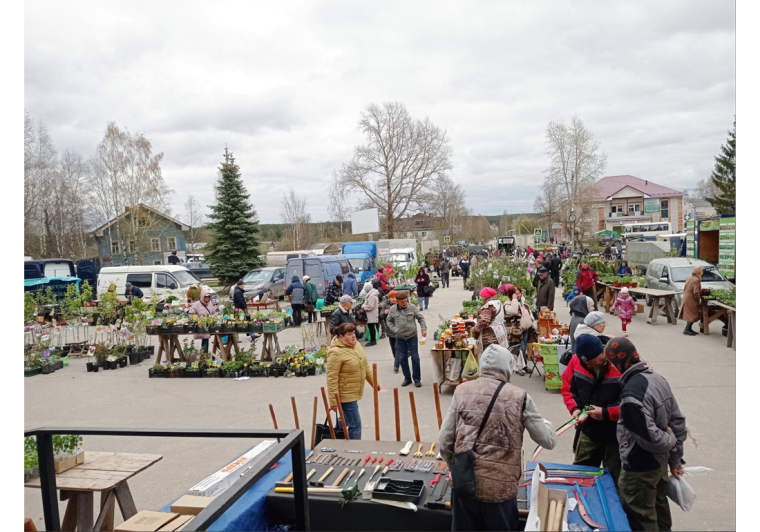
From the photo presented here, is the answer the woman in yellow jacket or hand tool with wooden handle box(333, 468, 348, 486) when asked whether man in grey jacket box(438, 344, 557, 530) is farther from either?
the woman in yellow jacket

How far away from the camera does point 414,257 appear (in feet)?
109

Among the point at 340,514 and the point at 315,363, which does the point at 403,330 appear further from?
the point at 340,514

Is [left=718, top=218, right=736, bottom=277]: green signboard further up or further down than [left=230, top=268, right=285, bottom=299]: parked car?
further up

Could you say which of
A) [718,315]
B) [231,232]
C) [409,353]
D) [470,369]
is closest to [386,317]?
[409,353]

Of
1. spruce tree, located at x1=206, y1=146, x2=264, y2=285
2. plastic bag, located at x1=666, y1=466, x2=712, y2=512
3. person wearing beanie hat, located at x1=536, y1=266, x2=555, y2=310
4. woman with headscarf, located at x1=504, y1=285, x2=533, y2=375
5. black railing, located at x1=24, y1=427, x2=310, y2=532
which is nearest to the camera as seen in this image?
black railing, located at x1=24, y1=427, x2=310, y2=532

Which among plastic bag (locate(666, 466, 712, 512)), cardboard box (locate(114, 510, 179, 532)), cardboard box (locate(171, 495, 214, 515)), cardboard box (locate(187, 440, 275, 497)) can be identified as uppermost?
plastic bag (locate(666, 466, 712, 512))

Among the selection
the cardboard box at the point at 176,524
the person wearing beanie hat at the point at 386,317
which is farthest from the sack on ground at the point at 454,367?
the cardboard box at the point at 176,524

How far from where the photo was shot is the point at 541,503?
3.24 meters

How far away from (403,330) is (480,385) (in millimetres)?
5397

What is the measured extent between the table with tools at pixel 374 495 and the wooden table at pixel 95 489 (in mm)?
1436

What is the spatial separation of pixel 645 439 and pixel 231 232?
30.3m

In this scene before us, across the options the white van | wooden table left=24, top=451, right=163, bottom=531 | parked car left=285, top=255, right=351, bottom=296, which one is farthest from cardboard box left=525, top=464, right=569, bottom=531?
the white van

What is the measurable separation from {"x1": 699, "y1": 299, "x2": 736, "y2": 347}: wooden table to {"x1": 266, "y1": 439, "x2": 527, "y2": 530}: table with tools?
9582 millimetres

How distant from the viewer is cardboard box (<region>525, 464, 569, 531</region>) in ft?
10.1
